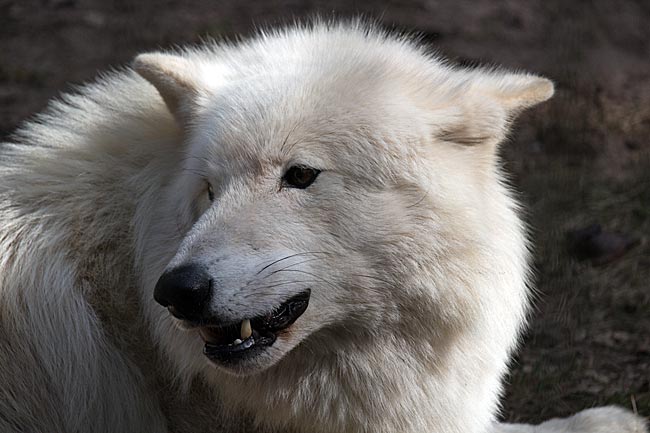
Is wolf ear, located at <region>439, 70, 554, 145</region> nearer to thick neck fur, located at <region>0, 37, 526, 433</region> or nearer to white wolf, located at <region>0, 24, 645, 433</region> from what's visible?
white wolf, located at <region>0, 24, 645, 433</region>

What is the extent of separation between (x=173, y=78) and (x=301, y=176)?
2.38 ft

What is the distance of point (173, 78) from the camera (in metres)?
3.89

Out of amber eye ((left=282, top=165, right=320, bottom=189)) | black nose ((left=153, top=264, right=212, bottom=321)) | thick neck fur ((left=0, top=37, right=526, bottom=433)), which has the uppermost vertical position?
amber eye ((left=282, top=165, right=320, bottom=189))

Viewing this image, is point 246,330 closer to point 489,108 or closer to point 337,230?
point 337,230

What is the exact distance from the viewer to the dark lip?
11.1ft

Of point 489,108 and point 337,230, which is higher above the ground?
point 489,108

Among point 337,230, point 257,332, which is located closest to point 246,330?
point 257,332

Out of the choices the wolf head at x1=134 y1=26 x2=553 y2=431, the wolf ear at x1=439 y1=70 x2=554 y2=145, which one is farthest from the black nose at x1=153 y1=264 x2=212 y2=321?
the wolf ear at x1=439 y1=70 x2=554 y2=145

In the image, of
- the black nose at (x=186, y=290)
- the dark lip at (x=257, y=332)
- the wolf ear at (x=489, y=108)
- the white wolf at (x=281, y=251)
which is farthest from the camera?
the wolf ear at (x=489, y=108)

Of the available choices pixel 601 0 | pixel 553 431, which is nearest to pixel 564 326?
pixel 553 431

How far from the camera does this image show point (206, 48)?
4.36 meters

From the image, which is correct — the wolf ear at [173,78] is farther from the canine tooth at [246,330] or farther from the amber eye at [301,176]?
the canine tooth at [246,330]

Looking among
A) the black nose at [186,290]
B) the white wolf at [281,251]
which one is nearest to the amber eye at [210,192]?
the white wolf at [281,251]

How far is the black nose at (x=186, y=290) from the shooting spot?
322 cm
